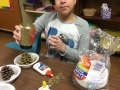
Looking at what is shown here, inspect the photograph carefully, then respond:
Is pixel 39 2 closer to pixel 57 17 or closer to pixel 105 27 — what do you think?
pixel 105 27

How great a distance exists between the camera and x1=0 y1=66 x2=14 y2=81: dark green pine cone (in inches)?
24.2

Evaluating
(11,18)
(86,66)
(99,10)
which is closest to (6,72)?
(86,66)

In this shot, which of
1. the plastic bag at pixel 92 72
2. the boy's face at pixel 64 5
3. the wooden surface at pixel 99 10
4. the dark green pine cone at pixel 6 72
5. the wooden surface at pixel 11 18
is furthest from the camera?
the wooden surface at pixel 11 18

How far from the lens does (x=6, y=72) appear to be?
2.07 ft

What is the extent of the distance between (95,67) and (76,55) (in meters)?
0.31

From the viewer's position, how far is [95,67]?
52cm

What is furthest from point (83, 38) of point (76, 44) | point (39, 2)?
point (39, 2)

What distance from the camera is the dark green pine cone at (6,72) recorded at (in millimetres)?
615

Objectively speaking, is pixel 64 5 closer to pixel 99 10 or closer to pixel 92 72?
pixel 92 72

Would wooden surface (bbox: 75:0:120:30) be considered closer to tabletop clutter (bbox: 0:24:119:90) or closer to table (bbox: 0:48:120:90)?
tabletop clutter (bbox: 0:24:119:90)

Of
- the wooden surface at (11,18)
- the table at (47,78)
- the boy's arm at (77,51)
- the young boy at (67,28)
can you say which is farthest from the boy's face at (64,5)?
the wooden surface at (11,18)

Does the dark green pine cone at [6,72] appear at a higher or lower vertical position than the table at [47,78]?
higher

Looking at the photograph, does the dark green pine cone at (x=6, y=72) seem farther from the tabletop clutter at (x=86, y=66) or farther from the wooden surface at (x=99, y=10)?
the wooden surface at (x=99, y=10)

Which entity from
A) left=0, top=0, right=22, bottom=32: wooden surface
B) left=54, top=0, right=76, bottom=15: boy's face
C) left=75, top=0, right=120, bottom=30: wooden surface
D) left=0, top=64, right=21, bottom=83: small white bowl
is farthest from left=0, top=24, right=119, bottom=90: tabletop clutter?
left=0, top=0, right=22, bottom=32: wooden surface
